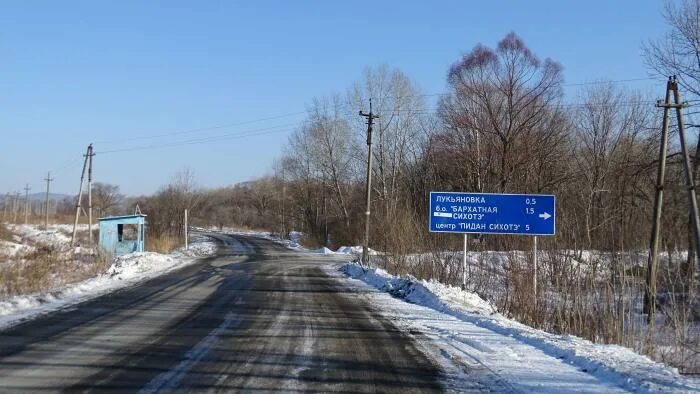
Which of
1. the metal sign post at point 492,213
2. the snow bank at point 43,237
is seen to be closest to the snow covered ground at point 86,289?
the metal sign post at point 492,213

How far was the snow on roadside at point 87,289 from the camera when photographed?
1273cm

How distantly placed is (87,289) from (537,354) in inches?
562

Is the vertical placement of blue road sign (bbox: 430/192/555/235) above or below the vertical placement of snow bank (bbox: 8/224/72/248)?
above

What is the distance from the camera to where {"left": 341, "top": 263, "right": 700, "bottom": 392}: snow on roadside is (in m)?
6.64

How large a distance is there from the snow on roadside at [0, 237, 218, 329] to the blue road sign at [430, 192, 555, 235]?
10618 mm

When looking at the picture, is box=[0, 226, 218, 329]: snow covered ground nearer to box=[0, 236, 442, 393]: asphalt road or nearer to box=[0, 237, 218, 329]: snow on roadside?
box=[0, 237, 218, 329]: snow on roadside

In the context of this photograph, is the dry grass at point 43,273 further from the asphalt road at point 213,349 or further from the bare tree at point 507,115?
the bare tree at point 507,115

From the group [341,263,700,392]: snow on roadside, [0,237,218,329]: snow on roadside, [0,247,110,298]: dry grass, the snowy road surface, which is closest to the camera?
[341,263,700,392]: snow on roadside

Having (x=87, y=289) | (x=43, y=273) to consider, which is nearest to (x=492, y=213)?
(x=87, y=289)

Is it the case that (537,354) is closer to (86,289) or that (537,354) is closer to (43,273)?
(86,289)

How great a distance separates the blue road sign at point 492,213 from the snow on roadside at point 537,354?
15.0ft

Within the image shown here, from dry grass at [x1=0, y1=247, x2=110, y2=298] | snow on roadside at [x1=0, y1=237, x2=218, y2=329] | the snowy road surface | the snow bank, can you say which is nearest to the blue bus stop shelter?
the snow bank

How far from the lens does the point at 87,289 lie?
17.9 meters

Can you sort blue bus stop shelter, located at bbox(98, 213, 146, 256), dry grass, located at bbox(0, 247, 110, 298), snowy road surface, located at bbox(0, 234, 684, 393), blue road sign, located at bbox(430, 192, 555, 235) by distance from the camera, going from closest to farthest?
snowy road surface, located at bbox(0, 234, 684, 393) → blue road sign, located at bbox(430, 192, 555, 235) → dry grass, located at bbox(0, 247, 110, 298) → blue bus stop shelter, located at bbox(98, 213, 146, 256)
